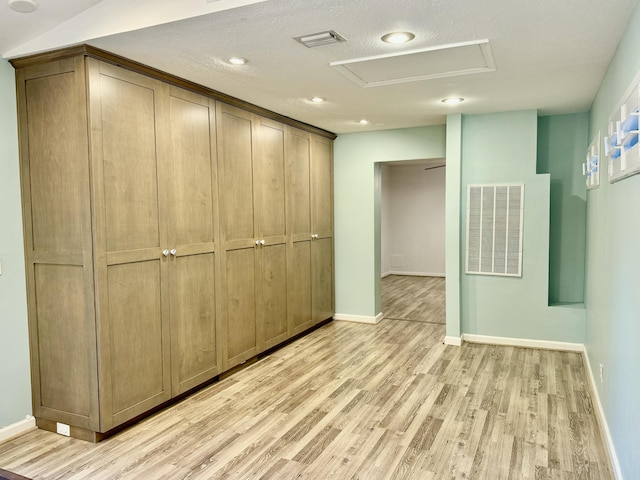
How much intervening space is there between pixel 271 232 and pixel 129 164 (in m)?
1.82

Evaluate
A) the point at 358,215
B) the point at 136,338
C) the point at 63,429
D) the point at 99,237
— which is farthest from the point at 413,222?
the point at 63,429

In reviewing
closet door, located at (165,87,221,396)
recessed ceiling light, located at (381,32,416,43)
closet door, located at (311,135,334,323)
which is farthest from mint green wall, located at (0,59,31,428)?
closet door, located at (311,135,334,323)

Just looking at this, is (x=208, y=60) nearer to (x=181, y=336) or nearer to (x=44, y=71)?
(x=44, y=71)

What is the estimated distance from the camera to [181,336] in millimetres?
3369

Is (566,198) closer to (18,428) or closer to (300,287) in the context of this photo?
(300,287)

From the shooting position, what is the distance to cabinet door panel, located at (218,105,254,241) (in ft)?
12.5

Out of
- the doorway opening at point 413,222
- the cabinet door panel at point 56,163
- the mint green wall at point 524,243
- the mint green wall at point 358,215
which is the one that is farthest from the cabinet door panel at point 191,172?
the doorway opening at point 413,222

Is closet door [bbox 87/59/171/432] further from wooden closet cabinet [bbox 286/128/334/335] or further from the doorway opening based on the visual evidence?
the doorway opening

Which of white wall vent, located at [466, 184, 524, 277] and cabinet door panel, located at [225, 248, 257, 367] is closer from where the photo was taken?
cabinet door panel, located at [225, 248, 257, 367]

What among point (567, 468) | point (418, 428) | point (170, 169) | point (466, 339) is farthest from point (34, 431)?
point (466, 339)

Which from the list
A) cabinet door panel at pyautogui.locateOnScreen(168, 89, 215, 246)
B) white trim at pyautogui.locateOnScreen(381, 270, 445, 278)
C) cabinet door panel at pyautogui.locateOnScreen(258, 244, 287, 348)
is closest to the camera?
cabinet door panel at pyautogui.locateOnScreen(168, 89, 215, 246)

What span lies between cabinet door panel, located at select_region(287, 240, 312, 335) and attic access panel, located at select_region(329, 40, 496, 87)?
2.14m

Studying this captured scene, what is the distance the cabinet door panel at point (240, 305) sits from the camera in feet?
12.9

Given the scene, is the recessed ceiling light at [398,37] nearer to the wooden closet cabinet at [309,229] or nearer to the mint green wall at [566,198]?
the wooden closet cabinet at [309,229]
